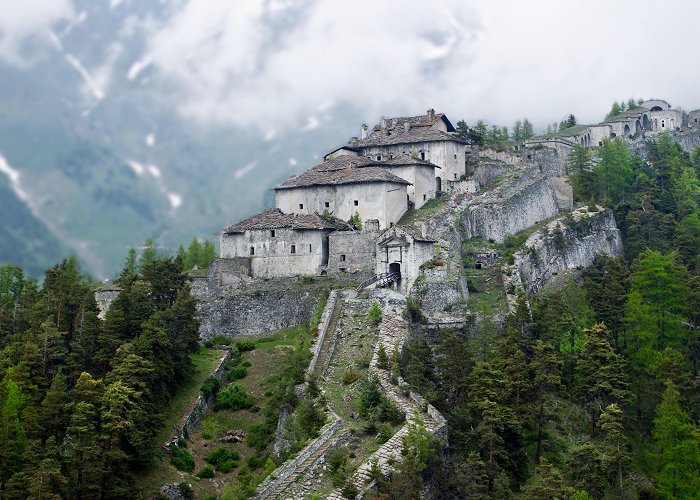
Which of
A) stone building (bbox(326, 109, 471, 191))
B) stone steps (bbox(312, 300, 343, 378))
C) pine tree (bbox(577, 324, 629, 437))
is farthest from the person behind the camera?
stone building (bbox(326, 109, 471, 191))

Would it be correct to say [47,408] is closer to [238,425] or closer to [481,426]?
[238,425]

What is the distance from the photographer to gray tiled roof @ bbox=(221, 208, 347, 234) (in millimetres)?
63062

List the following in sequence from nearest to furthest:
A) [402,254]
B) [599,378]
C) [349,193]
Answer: [599,378], [402,254], [349,193]

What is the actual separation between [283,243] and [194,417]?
1676 cm

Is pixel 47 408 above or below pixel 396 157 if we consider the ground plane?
below

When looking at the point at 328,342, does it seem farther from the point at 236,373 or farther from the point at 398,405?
the point at 398,405

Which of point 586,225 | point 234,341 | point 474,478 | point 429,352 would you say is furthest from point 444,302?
point 586,225

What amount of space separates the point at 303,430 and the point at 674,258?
31.1m

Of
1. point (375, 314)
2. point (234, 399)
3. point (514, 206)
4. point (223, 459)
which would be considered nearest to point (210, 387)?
point (234, 399)

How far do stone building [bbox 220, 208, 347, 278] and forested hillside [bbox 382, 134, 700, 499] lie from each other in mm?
12603

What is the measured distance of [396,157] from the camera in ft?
240

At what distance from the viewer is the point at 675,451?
46.5 m

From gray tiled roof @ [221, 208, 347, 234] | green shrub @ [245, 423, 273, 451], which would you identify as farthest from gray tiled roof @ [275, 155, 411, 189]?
green shrub @ [245, 423, 273, 451]

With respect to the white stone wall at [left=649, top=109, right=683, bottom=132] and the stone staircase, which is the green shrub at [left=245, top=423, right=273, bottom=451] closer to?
the stone staircase
